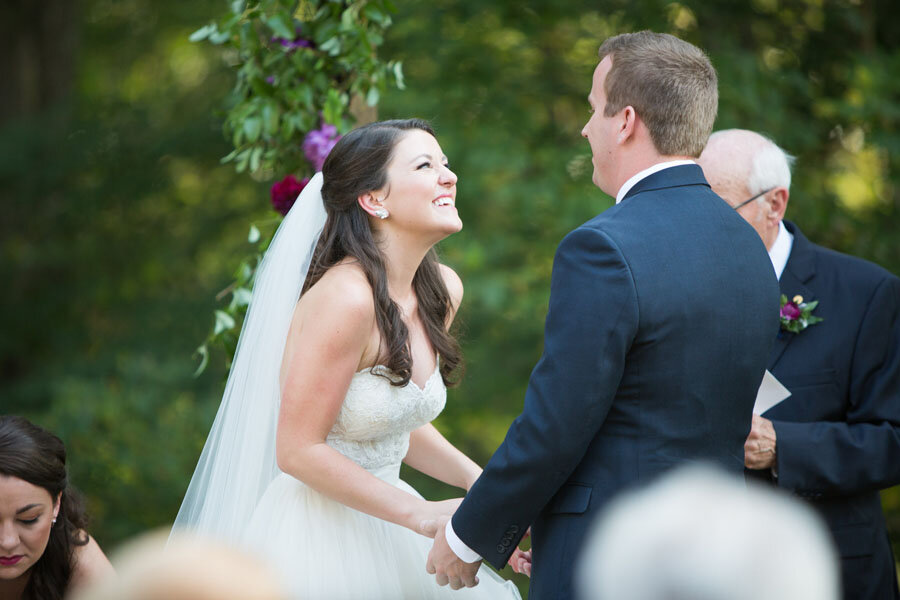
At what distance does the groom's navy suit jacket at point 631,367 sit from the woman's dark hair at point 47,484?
58.6 inches

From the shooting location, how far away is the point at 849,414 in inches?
121

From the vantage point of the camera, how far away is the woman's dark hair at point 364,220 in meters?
2.93

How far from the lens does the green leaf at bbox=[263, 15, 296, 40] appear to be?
3.29 metres

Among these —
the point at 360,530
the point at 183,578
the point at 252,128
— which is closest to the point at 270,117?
the point at 252,128

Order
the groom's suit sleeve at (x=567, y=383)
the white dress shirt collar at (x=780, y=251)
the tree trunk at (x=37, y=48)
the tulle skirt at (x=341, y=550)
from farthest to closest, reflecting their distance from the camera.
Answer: the tree trunk at (x=37, y=48) → the white dress shirt collar at (x=780, y=251) → the tulle skirt at (x=341, y=550) → the groom's suit sleeve at (x=567, y=383)

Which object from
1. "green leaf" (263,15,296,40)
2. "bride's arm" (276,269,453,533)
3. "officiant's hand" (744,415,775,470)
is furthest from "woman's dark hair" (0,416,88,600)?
"officiant's hand" (744,415,775,470)

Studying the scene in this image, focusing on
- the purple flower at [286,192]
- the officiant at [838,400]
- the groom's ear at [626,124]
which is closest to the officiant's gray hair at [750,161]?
the officiant at [838,400]

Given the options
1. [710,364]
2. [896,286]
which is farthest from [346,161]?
[896,286]

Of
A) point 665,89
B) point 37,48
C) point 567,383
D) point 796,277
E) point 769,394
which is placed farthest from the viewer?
point 37,48

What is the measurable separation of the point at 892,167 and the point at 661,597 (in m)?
4.83

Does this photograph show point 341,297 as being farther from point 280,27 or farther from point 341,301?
point 280,27

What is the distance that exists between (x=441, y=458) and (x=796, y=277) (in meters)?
1.38

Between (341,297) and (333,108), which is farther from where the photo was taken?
(333,108)

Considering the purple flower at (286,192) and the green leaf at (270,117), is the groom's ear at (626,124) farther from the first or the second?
the green leaf at (270,117)
